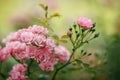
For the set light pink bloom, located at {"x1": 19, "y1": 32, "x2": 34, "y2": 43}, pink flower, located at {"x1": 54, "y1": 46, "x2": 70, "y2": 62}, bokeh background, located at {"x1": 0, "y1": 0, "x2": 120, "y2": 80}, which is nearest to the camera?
light pink bloom, located at {"x1": 19, "y1": 32, "x2": 34, "y2": 43}

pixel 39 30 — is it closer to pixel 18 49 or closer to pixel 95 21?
pixel 18 49

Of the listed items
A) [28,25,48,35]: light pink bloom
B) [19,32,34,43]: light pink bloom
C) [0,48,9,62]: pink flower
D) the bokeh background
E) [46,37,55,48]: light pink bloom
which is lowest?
[0,48,9,62]: pink flower

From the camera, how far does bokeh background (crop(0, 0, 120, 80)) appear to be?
3.55 metres

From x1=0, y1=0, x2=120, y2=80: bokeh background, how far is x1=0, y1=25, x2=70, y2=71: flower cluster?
0.82 ft

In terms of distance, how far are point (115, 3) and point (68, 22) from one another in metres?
1.15

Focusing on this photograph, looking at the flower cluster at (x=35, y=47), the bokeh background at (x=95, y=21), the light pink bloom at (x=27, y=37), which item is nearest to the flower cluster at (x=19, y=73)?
the flower cluster at (x=35, y=47)

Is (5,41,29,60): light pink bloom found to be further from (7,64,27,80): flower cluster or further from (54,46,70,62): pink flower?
(54,46,70,62): pink flower

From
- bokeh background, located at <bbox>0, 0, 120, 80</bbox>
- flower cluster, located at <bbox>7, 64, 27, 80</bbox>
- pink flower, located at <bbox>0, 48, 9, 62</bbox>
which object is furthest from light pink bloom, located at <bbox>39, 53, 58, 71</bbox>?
bokeh background, located at <bbox>0, 0, 120, 80</bbox>

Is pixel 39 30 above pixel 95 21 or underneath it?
underneath

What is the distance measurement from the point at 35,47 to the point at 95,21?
276cm

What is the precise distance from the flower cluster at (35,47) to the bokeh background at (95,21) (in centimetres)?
25

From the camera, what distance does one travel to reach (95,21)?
5066 millimetres

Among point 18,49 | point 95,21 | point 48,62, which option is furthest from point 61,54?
point 95,21

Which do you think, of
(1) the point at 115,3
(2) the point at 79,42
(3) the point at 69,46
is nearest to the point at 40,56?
(2) the point at 79,42
